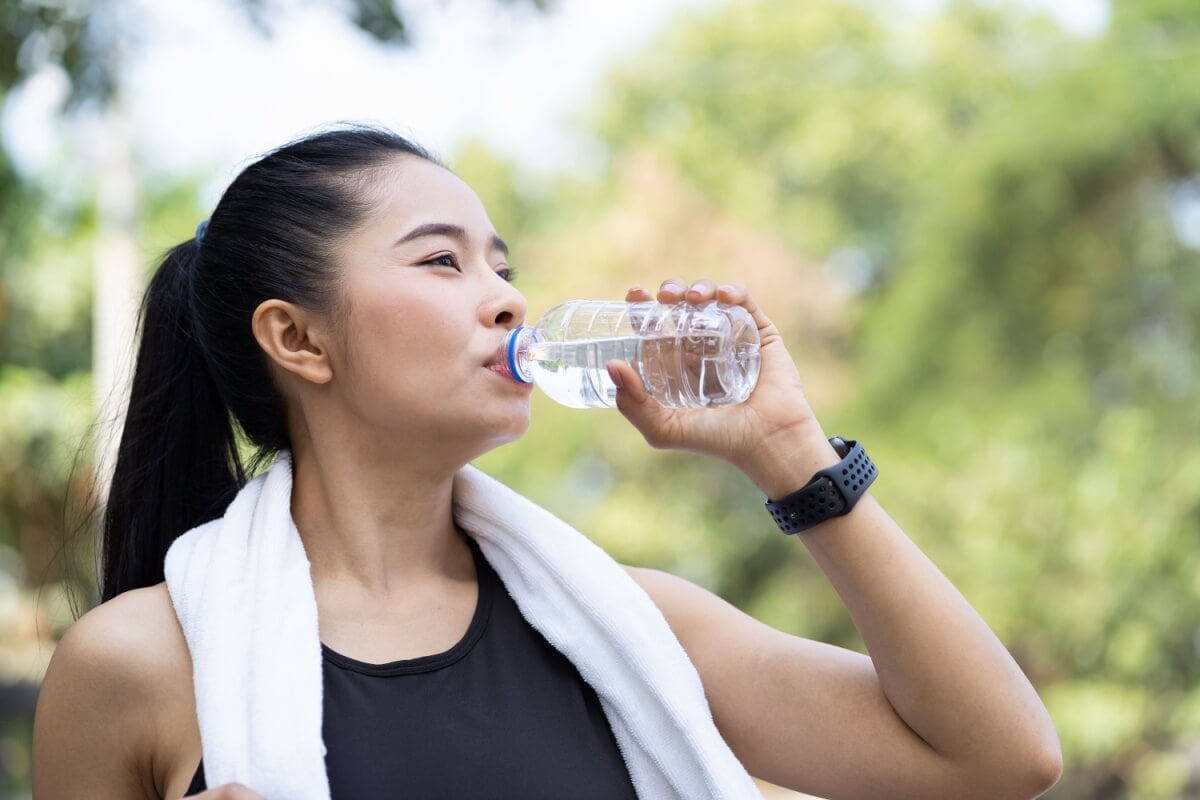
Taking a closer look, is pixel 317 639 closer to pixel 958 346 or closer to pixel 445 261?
pixel 445 261

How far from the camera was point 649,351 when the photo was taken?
6.48 feet

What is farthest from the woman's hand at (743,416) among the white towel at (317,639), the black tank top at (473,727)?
the black tank top at (473,727)

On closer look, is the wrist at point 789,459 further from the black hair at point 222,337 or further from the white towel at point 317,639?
the black hair at point 222,337

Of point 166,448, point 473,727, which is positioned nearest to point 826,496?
point 473,727

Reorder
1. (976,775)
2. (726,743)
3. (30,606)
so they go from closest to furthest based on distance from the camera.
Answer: (976,775)
(726,743)
(30,606)

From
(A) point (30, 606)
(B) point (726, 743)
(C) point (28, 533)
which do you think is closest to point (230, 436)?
(B) point (726, 743)

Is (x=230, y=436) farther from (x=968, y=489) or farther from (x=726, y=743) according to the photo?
(x=968, y=489)

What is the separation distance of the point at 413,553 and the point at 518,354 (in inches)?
13.2

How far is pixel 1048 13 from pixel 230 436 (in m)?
14.4

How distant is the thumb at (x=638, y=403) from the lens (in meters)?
1.73

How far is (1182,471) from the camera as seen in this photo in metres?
8.95

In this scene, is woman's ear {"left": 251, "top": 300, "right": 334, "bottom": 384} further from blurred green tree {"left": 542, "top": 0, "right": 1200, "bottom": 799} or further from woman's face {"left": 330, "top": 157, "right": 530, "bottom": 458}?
blurred green tree {"left": 542, "top": 0, "right": 1200, "bottom": 799}

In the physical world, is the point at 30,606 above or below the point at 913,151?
below

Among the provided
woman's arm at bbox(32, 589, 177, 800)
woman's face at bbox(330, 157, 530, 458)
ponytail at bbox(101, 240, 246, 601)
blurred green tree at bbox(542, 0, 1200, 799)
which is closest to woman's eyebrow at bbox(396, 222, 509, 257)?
woman's face at bbox(330, 157, 530, 458)
